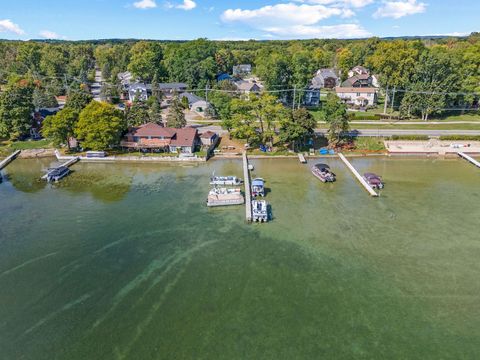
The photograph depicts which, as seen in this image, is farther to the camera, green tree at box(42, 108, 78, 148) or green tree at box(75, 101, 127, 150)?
green tree at box(42, 108, 78, 148)

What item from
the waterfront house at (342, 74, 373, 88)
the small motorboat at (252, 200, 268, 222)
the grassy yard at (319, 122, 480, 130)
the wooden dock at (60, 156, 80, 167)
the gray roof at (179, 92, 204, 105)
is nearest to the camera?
the small motorboat at (252, 200, 268, 222)

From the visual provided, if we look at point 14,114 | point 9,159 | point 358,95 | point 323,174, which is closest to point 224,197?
point 323,174

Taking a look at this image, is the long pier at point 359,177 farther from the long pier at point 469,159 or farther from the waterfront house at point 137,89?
the waterfront house at point 137,89

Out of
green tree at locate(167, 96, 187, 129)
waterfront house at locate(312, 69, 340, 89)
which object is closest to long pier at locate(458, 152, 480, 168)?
green tree at locate(167, 96, 187, 129)

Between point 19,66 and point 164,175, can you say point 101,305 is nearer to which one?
point 164,175

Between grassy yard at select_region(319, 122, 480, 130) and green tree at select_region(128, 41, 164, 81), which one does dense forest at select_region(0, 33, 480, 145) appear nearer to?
green tree at select_region(128, 41, 164, 81)

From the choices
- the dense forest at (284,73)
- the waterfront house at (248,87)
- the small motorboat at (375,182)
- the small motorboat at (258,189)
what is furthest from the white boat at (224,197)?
the waterfront house at (248,87)
